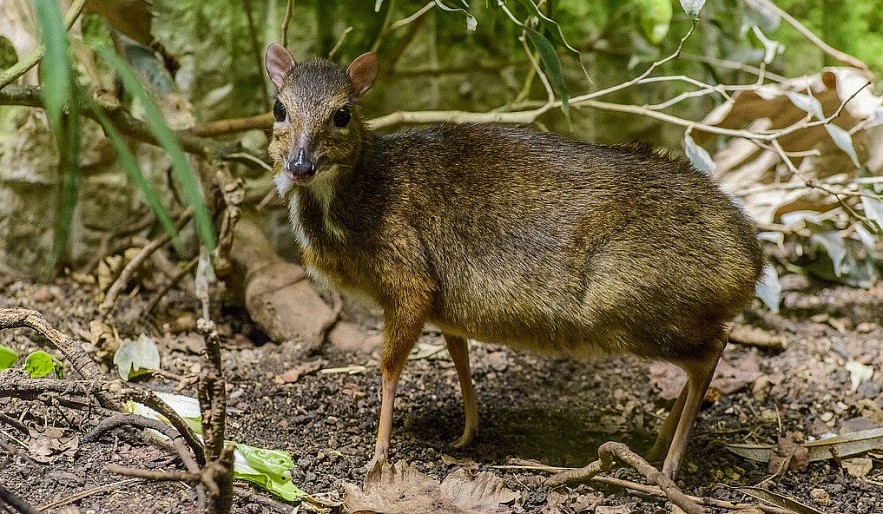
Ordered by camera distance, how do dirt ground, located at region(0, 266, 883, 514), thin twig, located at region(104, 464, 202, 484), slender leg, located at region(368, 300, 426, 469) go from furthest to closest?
1. slender leg, located at region(368, 300, 426, 469)
2. dirt ground, located at region(0, 266, 883, 514)
3. thin twig, located at region(104, 464, 202, 484)

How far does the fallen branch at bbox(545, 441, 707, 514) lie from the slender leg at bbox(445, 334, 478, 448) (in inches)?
24.1

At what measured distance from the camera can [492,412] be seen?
4172 mm

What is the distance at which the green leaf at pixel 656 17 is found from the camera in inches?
154

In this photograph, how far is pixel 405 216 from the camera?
3.61 meters

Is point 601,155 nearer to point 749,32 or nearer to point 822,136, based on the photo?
point 749,32

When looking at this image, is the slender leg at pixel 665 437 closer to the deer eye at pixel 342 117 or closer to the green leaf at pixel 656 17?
the green leaf at pixel 656 17

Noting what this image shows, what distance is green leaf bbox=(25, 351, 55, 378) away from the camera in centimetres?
345

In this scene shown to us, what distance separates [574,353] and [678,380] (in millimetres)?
1111

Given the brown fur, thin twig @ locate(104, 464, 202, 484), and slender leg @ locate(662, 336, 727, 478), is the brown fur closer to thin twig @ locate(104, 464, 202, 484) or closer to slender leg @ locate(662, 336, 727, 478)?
slender leg @ locate(662, 336, 727, 478)

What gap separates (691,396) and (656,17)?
5.49 feet

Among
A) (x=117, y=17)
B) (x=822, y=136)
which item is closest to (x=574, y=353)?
(x=822, y=136)

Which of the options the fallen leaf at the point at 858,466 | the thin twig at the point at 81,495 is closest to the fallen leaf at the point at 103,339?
the thin twig at the point at 81,495

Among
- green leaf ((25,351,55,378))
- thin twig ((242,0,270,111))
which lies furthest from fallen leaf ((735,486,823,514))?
thin twig ((242,0,270,111))

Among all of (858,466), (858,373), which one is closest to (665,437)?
(858,466)
